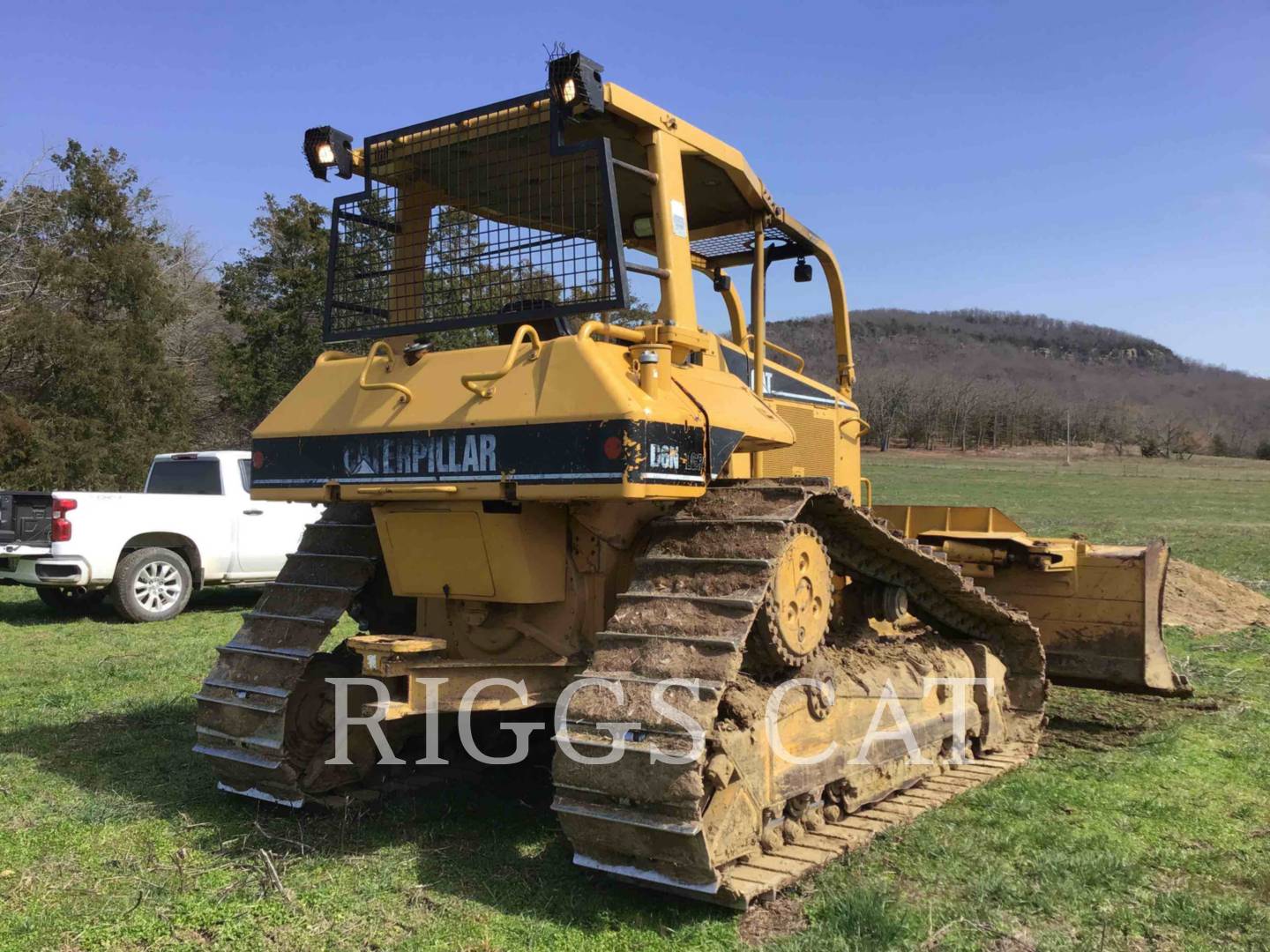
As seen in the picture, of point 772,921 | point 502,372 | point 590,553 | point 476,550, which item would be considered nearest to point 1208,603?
point 590,553

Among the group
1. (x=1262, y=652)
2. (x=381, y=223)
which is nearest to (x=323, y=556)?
(x=381, y=223)

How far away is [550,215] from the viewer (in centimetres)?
521

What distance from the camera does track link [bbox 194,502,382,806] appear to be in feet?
16.9

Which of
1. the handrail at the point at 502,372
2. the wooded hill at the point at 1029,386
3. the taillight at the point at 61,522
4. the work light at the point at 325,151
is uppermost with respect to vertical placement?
the wooded hill at the point at 1029,386

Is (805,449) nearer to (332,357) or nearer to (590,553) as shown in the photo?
(590,553)

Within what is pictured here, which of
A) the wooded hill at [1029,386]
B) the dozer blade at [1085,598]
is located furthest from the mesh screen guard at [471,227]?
the wooded hill at [1029,386]

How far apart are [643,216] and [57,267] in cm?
2217

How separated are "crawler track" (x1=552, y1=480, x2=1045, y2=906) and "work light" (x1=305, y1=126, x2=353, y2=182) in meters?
2.52

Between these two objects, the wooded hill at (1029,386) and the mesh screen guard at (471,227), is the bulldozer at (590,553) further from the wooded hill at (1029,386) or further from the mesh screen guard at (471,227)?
the wooded hill at (1029,386)

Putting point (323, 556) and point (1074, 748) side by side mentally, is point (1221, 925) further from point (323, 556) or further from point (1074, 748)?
point (323, 556)

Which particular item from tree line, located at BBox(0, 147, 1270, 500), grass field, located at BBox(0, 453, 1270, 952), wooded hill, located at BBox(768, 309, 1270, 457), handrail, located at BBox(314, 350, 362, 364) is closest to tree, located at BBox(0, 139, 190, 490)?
tree line, located at BBox(0, 147, 1270, 500)

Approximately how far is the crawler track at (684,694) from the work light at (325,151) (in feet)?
8.28

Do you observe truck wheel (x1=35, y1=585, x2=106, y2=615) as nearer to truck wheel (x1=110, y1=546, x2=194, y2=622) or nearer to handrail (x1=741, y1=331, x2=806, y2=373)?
truck wheel (x1=110, y1=546, x2=194, y2=622)

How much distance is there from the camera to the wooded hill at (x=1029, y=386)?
77.2 m
